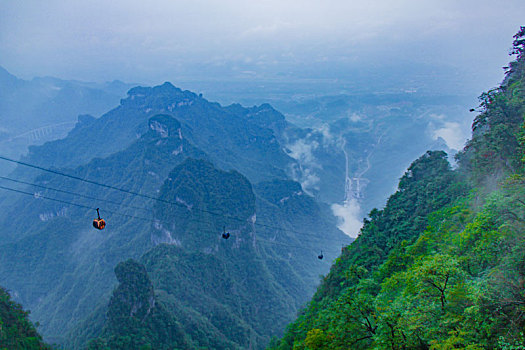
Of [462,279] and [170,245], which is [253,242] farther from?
[462,279]

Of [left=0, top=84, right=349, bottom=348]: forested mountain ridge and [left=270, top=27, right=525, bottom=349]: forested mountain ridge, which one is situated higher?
[left=0, top=84, right=349, bottom=348]: forested mountain ridge

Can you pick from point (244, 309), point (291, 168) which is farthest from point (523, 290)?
point (291, 168)

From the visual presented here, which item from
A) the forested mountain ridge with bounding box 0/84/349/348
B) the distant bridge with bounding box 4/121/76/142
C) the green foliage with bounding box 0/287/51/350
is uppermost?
the distant bridge with bounding box 4/121/76/142

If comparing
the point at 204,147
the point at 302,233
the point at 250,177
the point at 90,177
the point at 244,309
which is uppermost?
the point at 204,147

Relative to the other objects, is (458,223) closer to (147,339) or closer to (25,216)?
(147,339)

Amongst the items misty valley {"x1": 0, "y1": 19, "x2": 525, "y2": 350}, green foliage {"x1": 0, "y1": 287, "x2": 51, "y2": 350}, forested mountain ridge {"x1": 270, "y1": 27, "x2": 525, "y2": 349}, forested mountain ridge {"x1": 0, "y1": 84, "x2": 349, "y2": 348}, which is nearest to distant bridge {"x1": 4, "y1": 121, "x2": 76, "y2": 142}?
misty valley {"x1": 0, "y1": 19, "x2": 525, "y2": 350}

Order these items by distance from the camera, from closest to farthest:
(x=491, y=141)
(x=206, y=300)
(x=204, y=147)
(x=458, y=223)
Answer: (x=458, y=223)
(x=491, y=141)
(x=206, y=300)
(x=204, y=147)

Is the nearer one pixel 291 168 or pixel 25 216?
pixel 25 216

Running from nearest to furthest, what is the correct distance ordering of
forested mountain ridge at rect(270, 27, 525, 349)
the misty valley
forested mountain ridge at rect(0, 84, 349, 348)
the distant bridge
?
forested mountain ridge at rect(270, 27, 525, 349)
the misty valley
forested mountain ridge at rect(0, 84, 349, 348)
the distant bridge

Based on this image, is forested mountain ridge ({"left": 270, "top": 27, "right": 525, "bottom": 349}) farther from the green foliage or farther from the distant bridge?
the distant bridge
